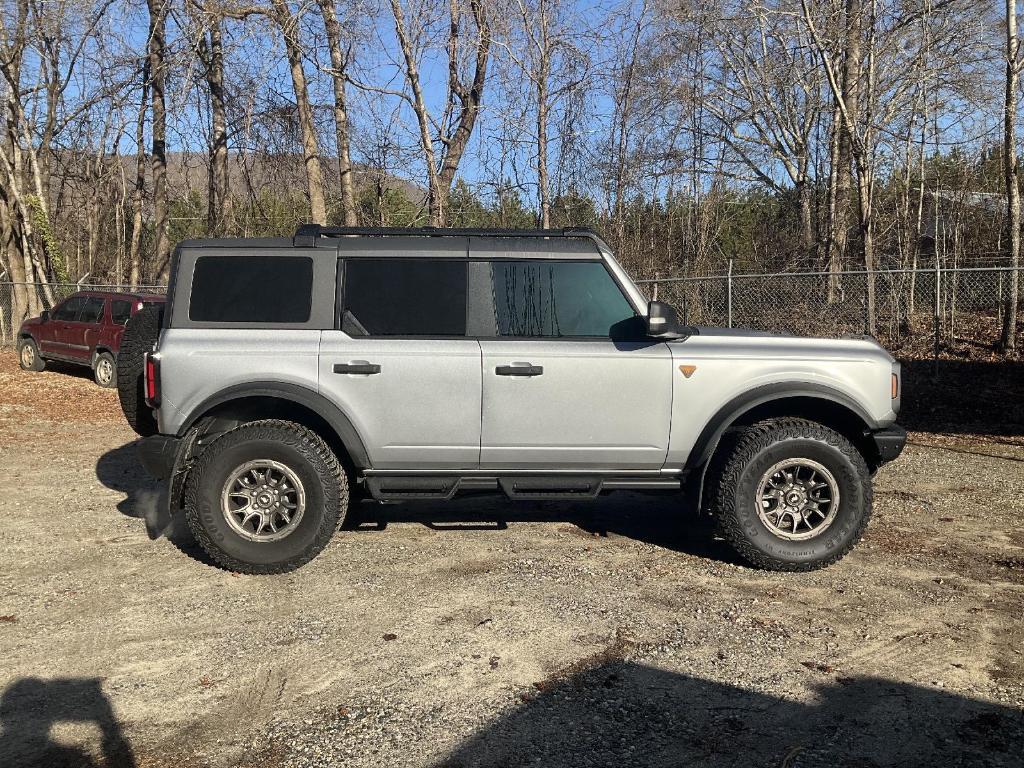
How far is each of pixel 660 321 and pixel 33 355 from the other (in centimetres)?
1611

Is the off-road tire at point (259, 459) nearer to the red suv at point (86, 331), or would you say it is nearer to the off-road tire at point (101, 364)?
the red suv at point (86, 331)

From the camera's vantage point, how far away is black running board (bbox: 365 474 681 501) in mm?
5211

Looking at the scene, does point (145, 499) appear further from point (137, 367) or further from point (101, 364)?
point (101, 364)

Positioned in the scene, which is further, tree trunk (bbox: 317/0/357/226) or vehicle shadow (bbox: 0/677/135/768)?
tree trunk (bbox: 317/0/357/226)

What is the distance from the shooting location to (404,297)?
5223mm

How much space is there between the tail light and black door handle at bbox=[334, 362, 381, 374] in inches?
42.1

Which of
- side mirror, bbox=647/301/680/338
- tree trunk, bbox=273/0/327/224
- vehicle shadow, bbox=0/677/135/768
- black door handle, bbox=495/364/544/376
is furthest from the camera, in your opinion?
tree trunk, bbox=273/0/327/224

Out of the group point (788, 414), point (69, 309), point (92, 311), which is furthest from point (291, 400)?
point (69, 309)

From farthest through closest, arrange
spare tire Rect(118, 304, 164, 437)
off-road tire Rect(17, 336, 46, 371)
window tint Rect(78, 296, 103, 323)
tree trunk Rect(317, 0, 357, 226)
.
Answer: off-road tire Rect(17, 336, 46, 371)
window tint Rect(78, 296, 103, 323)
tree trunk Rect(317, 0, 357, 226)
spare tire Rect(118, 304, 164, 437)

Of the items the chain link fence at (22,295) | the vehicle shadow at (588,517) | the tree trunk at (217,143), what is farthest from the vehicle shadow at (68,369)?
the vehicle shadow at (588,517)

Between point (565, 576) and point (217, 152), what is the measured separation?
49.2 feet

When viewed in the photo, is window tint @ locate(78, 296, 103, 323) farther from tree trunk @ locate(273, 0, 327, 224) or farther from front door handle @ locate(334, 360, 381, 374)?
front door handle @ locate(334, 360, 381, 374)

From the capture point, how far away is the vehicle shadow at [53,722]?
3.01 metres

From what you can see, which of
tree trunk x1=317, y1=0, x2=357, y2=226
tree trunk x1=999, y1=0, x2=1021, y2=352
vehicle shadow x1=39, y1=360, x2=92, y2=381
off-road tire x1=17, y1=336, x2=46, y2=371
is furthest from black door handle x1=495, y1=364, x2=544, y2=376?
off-road tire x1=17, y1=336, x2=46, y2=371
